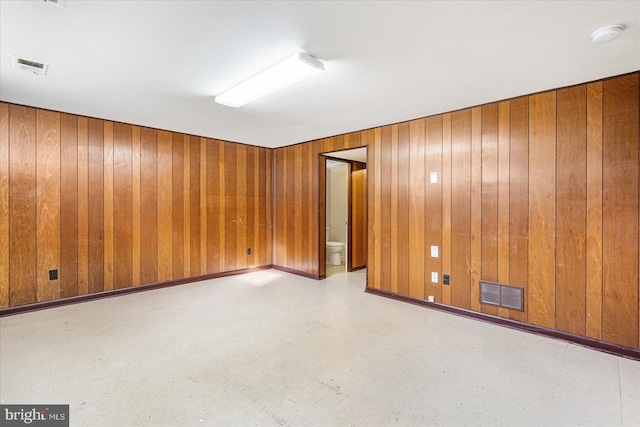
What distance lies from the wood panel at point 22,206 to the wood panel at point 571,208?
17.6 feet

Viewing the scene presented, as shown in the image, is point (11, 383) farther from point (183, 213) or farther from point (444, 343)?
point (444, 343)

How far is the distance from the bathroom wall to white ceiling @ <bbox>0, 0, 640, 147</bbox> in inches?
125

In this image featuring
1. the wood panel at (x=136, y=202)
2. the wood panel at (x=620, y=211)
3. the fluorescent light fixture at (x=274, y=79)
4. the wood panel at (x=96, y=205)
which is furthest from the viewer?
the wood panel at (x=136, y=202)

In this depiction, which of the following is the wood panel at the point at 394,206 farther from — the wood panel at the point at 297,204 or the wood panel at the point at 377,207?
the wood panel at the point at 297,204

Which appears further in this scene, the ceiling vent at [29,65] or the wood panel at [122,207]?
the wood panel at [122,207]

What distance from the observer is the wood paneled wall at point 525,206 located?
7.93ft

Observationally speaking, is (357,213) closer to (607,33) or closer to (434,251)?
(434,251)

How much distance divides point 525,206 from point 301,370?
2533 mm

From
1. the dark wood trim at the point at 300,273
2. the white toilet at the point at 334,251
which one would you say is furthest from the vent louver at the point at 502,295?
the white toilet at the point at 334,251

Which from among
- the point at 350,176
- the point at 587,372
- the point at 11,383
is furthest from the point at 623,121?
the point at 11,383

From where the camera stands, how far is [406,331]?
2811 mm

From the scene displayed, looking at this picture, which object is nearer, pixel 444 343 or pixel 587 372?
pixel 587 372

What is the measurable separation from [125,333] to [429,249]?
3.26 meters

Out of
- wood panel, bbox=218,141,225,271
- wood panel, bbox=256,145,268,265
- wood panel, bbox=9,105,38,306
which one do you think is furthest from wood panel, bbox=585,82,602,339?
wood panel, bbox=9,105,38,306
